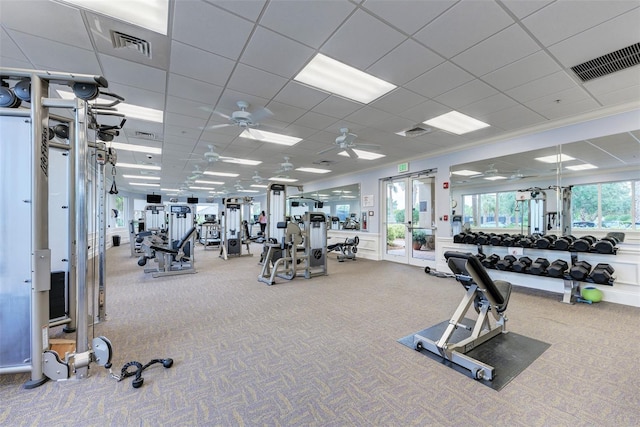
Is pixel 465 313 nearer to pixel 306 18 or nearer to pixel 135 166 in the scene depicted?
pixel 306 18

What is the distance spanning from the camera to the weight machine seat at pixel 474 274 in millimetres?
2284

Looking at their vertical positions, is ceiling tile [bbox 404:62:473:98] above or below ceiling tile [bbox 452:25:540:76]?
below

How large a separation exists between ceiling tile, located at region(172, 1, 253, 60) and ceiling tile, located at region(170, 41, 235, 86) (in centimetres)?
11

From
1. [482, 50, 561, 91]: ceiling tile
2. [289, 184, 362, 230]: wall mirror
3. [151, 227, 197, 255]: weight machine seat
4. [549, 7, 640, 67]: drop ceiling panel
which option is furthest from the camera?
[289, 184, 362, 230]: wall mirror

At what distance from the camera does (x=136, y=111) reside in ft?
13.6

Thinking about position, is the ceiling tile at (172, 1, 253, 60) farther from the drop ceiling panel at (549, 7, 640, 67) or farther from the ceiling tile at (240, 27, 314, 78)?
the drop ceiling panel at (549, 7, 640, 67)

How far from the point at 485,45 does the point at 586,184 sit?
3.72m

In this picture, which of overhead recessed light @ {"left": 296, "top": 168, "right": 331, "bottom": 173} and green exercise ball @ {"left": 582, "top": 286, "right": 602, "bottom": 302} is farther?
overhead recessed light @ {"left": 296, "top": 168, "right": 331, "bottom": 173}

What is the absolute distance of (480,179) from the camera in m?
5.88

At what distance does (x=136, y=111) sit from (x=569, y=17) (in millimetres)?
5324

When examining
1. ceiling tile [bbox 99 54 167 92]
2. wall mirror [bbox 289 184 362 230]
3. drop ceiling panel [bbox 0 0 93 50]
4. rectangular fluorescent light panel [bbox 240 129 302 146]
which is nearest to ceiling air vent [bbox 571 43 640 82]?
rectangular fluorescent light panel [bbox 240 129 302 146]

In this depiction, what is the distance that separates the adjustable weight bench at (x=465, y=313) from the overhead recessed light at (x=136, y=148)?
6.72 metres

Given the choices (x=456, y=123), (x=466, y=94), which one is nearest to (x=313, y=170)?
(x=456, y=123)

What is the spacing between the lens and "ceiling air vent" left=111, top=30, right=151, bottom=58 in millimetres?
2391
